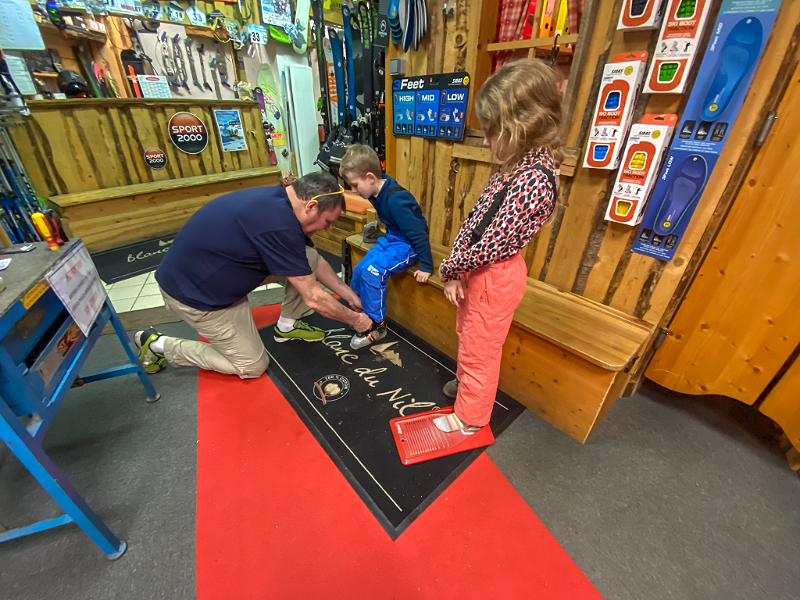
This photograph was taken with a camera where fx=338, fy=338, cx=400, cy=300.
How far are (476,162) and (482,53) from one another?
0.52 m

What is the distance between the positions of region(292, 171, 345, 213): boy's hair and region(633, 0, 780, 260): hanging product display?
1357 mm

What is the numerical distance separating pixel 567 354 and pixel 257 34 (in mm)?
4468

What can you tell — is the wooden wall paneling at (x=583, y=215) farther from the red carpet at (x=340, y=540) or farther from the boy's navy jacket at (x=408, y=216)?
the red carpet at (x=340, y=540)

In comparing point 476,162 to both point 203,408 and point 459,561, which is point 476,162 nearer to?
point 459,561

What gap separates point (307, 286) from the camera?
5.23 ft

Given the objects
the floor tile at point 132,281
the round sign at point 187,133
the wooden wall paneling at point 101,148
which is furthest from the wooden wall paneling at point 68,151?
the floor tile at point 132,281

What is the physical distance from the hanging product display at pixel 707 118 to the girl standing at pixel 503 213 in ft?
1.94

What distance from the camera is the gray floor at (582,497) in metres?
1.15

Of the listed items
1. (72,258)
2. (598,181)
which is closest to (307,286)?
(72,258)

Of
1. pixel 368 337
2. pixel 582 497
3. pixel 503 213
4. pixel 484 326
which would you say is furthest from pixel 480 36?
pixel 582 497

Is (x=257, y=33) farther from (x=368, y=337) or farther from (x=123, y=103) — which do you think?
(x=368, y=337)

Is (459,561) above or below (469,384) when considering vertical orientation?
below

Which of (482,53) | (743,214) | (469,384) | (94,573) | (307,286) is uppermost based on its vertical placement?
(482,53)

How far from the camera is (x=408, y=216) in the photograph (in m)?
1.95
